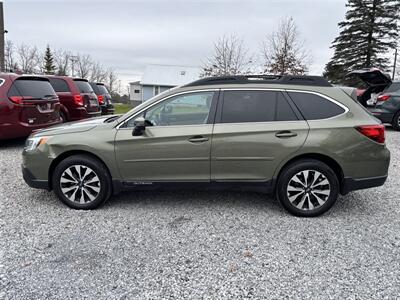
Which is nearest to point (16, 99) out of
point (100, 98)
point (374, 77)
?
point (100, 98)

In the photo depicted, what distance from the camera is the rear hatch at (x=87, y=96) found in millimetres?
8969

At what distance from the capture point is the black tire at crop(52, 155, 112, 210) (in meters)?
3.77

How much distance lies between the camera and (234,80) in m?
3.85

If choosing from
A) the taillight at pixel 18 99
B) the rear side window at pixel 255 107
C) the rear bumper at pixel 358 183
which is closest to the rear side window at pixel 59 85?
the taillight at pixel 18 99

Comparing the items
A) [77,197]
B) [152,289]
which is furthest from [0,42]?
[152,289]

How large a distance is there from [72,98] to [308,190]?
285 inches

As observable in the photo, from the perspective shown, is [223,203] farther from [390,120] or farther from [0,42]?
[0,42]

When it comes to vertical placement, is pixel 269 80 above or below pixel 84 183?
above

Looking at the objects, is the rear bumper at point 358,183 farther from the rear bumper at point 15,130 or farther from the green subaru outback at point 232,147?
the rear bumper at point 15,130

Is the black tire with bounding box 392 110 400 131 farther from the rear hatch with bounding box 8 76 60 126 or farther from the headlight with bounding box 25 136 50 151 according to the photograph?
the headlight with bounding box 25 136 50 151

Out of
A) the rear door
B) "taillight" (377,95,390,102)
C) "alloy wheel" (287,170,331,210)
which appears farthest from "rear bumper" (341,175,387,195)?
"taillight" (377,95,390,102)

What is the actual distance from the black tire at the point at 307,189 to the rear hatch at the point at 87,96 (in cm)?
699

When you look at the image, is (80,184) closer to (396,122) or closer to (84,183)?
(84,183)

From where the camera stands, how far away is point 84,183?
381cm
